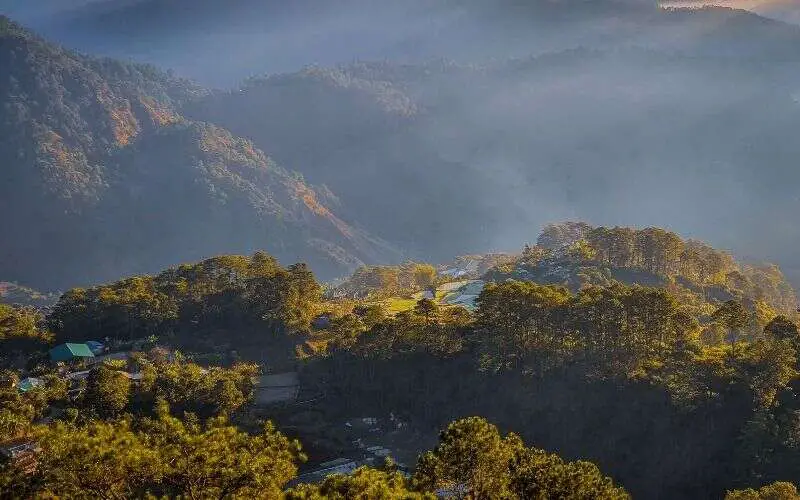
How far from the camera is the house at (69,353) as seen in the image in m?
60.2

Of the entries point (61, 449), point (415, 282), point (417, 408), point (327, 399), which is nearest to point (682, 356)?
point (417, 408)

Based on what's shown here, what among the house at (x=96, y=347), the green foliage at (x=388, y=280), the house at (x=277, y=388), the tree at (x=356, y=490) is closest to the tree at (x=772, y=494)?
the tree at (x=356, y=490)

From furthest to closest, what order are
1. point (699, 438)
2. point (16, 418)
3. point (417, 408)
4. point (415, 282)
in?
1. point (415, 282)
2. point (417, 408)
3. point (699, 438)
4. point (16, 418)

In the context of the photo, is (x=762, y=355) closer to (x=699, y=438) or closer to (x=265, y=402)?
→ (x=699, y=438)

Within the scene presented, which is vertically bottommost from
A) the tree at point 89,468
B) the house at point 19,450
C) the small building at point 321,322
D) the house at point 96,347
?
the house at point 19,450

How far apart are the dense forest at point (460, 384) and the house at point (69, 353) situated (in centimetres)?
169

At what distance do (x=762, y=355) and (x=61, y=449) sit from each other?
43883mm

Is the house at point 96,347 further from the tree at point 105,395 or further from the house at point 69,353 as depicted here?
the tree at point 105,395

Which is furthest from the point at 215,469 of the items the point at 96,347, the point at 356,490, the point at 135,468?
the point at 96,347

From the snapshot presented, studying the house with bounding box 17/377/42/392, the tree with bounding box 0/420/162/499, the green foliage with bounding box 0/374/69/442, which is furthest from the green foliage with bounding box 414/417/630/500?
the house with bounding box 17/377/42/392

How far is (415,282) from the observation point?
120000 millimetres

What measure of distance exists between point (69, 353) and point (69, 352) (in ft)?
0.43

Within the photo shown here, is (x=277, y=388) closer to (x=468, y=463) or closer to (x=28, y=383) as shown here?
(x=28, y=383)

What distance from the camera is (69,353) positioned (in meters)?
60.3
